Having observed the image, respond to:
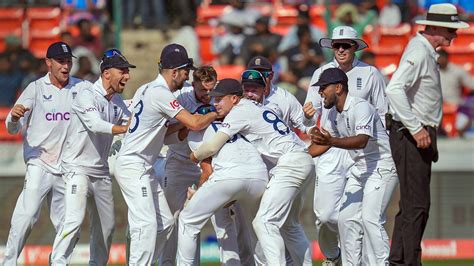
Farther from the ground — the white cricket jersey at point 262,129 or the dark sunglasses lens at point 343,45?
the dark sunglasses lens at point 343,45

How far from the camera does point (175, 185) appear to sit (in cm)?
1241

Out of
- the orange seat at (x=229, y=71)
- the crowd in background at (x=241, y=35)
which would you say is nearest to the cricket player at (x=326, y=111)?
the crowd in background at (x=241, y=35)

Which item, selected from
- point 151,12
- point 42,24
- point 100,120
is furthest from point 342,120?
point 42,24

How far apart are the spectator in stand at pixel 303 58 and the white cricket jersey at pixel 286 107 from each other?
5.56 meters


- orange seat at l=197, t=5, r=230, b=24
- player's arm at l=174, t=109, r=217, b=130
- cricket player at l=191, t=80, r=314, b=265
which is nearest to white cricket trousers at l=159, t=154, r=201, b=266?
cricket player at l=191, t=80, r=314, b=265

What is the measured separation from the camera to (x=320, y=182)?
12594mm

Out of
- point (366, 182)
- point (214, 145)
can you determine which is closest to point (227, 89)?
point (214, 145)

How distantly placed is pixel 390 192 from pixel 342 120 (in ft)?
2.92

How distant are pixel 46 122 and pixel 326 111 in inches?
124

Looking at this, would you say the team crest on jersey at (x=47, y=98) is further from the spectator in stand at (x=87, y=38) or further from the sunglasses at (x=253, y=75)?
the spectator in stand at (x=87, y=38)

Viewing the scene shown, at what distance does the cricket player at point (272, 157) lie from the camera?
1095cm

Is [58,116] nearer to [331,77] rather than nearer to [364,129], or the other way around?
[331,77]

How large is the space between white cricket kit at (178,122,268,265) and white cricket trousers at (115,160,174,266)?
33 centimetres

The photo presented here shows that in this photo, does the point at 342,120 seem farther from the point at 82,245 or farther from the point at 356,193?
the point at 82,245
